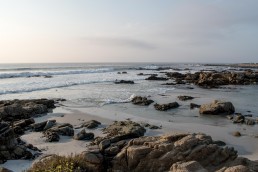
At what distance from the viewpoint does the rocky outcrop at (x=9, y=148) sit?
11.0 metres

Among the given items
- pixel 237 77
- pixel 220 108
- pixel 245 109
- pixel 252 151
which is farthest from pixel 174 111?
pixel 237 77

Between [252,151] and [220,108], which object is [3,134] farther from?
[220,108]

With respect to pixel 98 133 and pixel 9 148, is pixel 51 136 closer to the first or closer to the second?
pixel 98 133

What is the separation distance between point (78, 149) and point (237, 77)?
4147 cm

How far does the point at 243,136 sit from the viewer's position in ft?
47.8

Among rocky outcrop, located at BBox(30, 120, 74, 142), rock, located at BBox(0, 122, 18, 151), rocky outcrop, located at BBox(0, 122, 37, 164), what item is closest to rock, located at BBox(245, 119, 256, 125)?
rocky outcrop, located at BBox(30, 120, 74, 142)

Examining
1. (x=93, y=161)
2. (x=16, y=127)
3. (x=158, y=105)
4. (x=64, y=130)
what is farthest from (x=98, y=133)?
(x=158, y=105)

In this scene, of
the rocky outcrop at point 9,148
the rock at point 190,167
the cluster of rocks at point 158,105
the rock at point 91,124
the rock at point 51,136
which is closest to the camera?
the rock at point 190,167

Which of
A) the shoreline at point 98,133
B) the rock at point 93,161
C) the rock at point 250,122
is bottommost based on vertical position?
the shoreline at point 98,133

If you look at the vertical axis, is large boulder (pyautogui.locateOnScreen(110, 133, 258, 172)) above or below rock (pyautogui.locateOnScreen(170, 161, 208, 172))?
below

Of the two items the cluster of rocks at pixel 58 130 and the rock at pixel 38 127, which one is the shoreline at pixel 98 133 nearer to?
the cluster of rocks at pixel 58 130

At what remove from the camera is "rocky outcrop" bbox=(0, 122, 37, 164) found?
11023mm

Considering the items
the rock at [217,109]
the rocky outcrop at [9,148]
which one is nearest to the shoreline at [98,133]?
the rocky outcrop at [9,148]

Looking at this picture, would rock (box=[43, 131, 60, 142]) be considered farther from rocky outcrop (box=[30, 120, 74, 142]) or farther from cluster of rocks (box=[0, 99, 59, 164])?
cluster of rocks (box=[0, 99, 59, 164])
